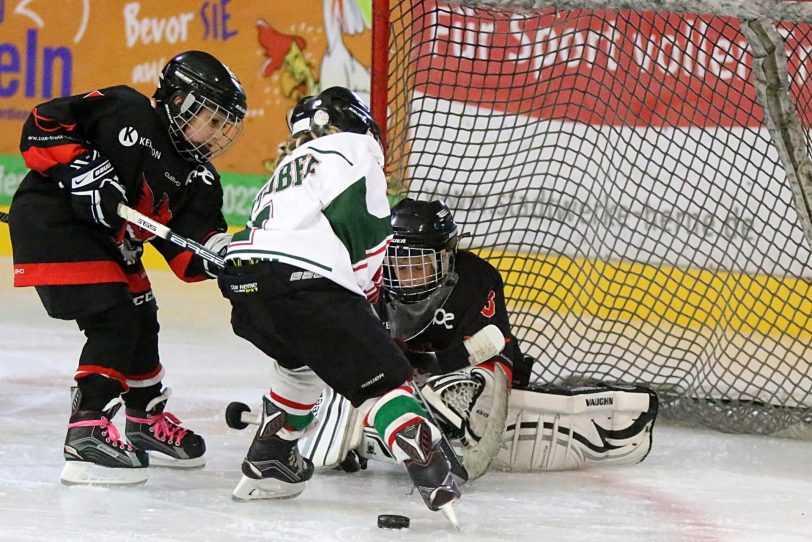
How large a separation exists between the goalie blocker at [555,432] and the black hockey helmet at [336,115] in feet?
1.98

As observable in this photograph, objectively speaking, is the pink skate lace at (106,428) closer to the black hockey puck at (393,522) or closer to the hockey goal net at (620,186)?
the black hockey puck at (393,522)

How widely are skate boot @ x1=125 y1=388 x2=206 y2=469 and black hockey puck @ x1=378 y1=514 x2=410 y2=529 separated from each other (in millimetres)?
623

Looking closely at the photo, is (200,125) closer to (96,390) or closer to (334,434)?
(96,390)

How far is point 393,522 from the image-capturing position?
6.90 feet

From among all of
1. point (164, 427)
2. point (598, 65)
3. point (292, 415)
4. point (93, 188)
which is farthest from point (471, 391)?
point (598, 65)

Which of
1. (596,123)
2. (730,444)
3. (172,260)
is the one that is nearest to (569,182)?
(596,123)

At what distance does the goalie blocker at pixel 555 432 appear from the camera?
8.36 ft

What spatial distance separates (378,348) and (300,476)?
0.39 meters

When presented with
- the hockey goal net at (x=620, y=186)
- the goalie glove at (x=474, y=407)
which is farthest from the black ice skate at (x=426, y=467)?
the hockey goal net at (x=620, y=186)

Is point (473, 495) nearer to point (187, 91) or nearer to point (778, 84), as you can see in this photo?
point (187, 91)

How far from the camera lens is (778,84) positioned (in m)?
2.79

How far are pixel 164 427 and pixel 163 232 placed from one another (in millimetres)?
476

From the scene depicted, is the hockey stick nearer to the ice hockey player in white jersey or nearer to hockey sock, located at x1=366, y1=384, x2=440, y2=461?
the ice hockey player in white jersey

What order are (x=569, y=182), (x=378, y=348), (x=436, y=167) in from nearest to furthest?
(x=378, y=348) < (x=436, y=167) < (x=569, y=182)
